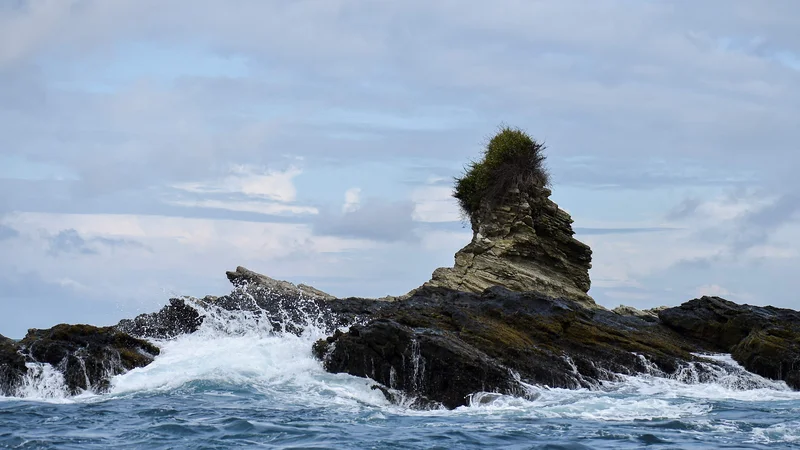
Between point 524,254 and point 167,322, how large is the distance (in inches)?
585

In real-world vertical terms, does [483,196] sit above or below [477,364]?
above

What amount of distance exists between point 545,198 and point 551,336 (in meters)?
13.0

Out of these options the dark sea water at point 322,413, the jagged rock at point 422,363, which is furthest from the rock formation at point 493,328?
the dark sea water at point 322,413

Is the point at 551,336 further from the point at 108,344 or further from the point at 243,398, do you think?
the point at 108,344

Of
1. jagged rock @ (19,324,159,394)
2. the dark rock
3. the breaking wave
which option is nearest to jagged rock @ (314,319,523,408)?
the breaking wave

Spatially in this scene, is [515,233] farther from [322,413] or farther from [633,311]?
[322,413]

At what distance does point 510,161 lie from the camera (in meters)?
38.8

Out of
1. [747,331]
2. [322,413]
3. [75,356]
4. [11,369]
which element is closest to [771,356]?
[747,331]

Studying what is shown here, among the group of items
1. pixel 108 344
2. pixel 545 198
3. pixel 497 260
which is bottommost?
pixel 108 344

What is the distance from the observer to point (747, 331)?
29.7 metres

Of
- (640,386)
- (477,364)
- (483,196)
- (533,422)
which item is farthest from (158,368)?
(483,196)

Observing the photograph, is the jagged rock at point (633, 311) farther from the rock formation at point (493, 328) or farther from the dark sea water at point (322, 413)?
the dark sea water at point (322, 413)

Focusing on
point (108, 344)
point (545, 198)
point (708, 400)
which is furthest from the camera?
point (545, 198)

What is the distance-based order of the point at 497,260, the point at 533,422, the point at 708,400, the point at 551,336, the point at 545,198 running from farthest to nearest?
1. the point at 545,198
2. the point at 497,260
3. the point at 551,336
4. the point at 708,400
5. the point at 533,422
